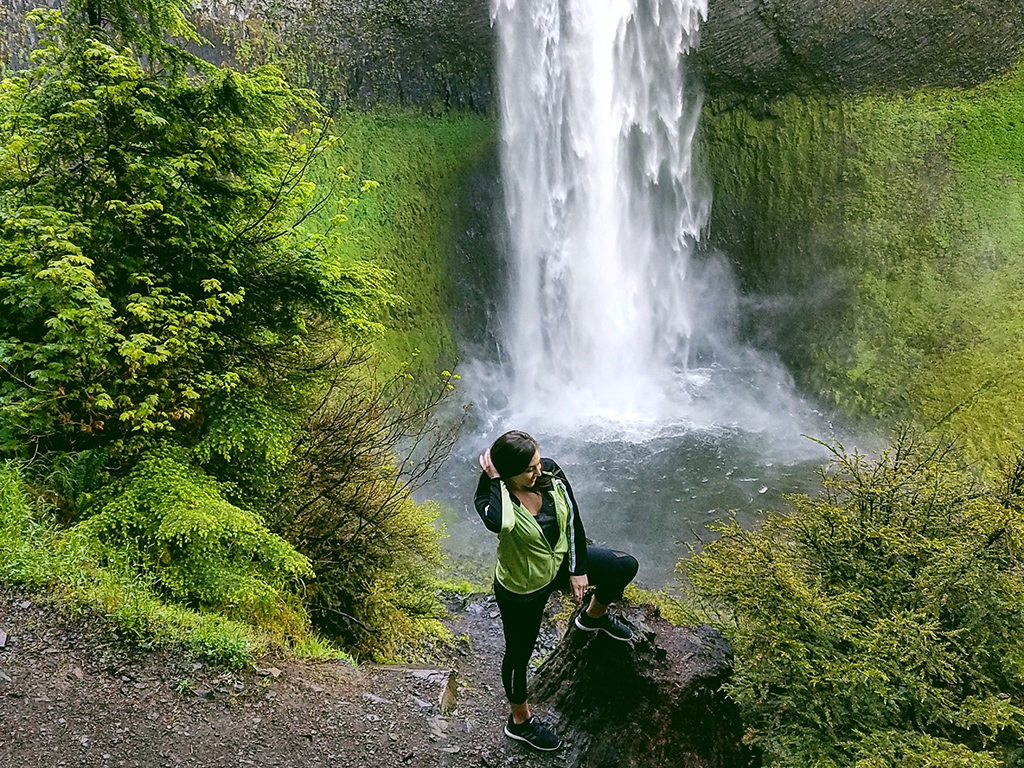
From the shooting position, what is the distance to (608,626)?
3.84m

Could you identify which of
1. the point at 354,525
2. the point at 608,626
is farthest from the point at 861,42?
the point at 608,626

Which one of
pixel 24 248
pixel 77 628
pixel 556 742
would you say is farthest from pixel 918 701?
pixel 24 248

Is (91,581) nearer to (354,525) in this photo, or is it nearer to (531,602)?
(531,602)

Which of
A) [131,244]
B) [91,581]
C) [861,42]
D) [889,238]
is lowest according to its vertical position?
[91,581]

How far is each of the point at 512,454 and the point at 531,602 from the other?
33.4 inches

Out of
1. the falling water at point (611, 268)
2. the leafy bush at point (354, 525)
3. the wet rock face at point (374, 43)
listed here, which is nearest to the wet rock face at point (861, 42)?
the falling water at point (611, 268)

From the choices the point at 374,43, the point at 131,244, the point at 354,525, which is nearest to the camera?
the point at 131,244

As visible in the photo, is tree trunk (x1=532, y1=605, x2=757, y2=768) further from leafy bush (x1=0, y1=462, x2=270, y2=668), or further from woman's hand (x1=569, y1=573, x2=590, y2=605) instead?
leafy bush (x1=0, y1=462, x2=270, y2=668)

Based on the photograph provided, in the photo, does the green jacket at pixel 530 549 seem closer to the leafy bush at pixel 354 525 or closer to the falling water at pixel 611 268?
the leafy bush at pixel 354 525

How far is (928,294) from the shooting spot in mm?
16016

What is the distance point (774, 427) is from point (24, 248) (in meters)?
14.0

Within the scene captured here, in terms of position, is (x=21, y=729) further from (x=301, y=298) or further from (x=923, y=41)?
(x=923, y=41)

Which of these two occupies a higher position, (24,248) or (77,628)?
(24,248)

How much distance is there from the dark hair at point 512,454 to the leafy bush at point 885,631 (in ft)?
5.37
